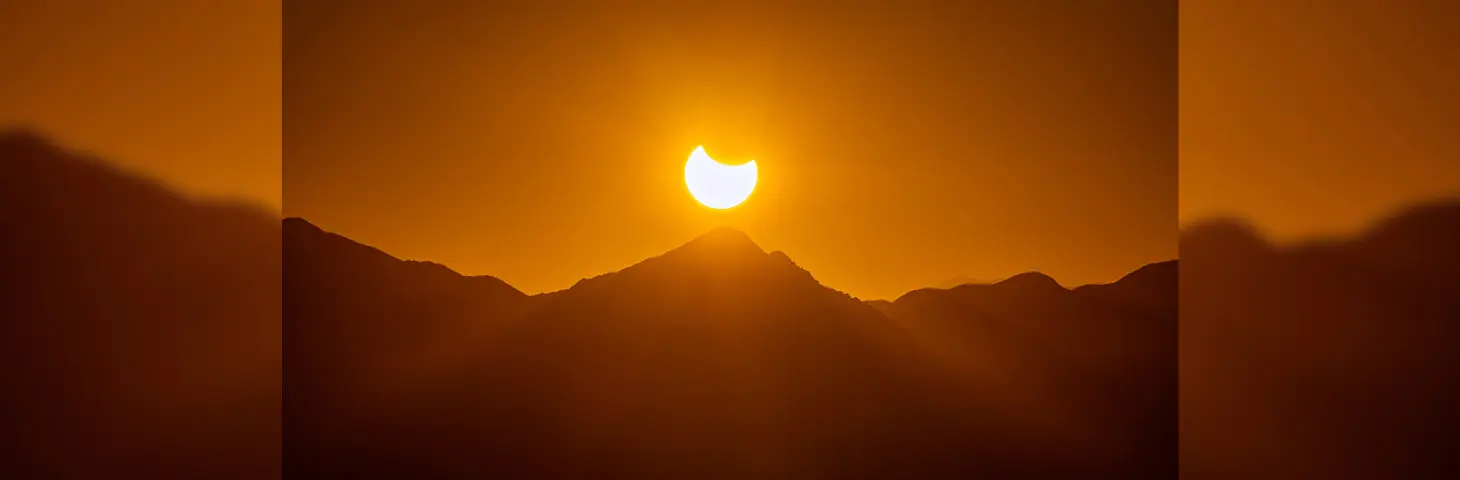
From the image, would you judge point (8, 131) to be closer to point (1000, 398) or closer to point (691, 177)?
point (691, 177)

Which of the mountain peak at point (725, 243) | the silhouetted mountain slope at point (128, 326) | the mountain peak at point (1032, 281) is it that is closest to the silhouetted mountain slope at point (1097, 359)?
the mountain peak at point (1032, 281)

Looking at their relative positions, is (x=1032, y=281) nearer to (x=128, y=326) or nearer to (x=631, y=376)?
(x=631, y=376)

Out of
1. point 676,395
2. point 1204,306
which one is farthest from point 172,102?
point 1204,306

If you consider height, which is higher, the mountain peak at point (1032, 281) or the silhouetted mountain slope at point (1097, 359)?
the mountain peak at point (1032, 281)

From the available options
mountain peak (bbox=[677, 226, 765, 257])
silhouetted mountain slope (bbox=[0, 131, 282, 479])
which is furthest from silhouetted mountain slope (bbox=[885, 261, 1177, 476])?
silhouetted mountain slope (bbox=[0, 131, 282, 479])

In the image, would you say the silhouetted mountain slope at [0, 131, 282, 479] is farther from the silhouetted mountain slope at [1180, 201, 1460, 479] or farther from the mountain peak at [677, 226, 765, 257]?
the silhouetted mountain slope at [1180, 201, 1460, 479]

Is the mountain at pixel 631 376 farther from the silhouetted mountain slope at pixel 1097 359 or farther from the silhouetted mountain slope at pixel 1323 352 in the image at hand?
the silhouetted mountain slope at pixel 1323 352
